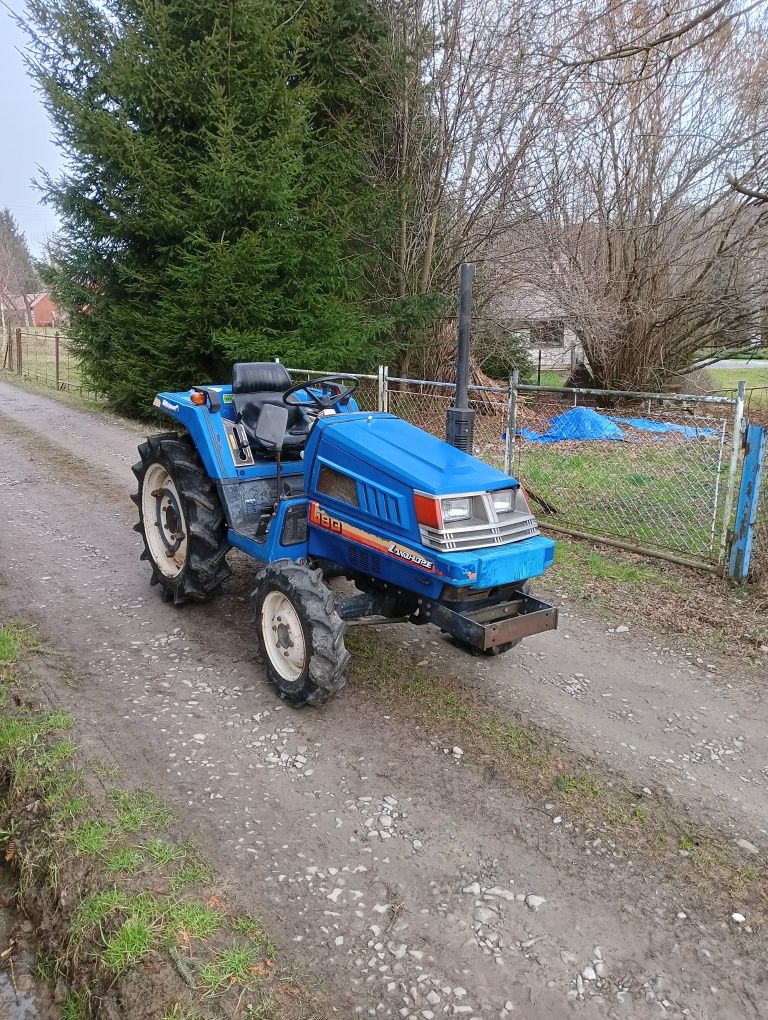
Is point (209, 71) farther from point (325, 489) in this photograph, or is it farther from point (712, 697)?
point (712, 697)

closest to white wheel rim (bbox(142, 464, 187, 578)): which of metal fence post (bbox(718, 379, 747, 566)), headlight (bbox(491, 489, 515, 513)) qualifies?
headlight (bbox(491, 489, 515, 513))

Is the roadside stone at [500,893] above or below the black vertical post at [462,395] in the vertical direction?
below

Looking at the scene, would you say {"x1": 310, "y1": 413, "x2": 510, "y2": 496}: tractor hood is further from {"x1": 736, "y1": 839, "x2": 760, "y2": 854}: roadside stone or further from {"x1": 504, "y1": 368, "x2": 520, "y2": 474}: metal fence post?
{"x1": 504, "y1": 368, "x2": 520, "y2": 474}: metal fence post

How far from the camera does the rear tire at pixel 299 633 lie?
3.36 metres

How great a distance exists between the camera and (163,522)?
4969 millimetres

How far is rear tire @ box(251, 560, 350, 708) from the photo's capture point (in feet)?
11.0

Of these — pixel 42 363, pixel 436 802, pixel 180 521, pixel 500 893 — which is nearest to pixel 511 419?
pixel 180 521

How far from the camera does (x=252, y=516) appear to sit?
4.41 meters

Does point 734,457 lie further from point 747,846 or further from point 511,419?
point 747,846

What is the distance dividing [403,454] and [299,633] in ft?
3.25

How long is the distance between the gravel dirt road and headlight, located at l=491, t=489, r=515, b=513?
99 cm

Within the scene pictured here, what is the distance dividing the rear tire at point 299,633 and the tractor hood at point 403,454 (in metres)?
0.61

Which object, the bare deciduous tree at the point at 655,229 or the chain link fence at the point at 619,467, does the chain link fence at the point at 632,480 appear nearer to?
the chain link fence at the point at 619,467

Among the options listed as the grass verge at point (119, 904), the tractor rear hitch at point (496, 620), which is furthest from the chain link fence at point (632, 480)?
the grass verge at point (119, 904)
